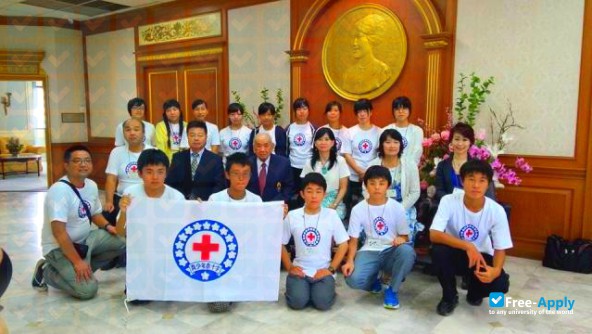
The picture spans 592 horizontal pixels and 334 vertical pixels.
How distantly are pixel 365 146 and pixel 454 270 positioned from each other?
1.38 m

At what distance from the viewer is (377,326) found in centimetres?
243

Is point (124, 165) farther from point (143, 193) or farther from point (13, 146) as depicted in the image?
point (13, 146)

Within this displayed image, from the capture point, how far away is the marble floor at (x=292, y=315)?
7.89ft

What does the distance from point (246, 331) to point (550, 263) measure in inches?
100

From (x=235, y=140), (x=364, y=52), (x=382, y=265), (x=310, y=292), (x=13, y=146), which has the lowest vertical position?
(x=310, y=292)

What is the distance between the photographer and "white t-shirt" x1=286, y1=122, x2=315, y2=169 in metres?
3.87

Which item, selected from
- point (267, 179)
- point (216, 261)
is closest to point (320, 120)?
point (267, 179)

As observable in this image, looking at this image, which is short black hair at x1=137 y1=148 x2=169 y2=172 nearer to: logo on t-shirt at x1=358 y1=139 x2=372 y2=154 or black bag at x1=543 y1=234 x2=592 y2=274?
logo on t-shirt at x1=358 y1=139 x2=372 y2=154

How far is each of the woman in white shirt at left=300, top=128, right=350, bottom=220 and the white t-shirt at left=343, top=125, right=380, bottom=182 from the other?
330 millimetres

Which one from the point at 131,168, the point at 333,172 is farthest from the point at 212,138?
the point at 333,172

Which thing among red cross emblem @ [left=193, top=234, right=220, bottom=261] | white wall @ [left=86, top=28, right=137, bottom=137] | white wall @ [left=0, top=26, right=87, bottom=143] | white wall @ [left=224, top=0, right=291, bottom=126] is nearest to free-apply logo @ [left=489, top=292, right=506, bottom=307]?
red cross emblem @ [left=193, top=234, right=220, bottom=261]

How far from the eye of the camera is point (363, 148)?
12.0ft

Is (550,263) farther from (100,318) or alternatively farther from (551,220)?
(100,318)

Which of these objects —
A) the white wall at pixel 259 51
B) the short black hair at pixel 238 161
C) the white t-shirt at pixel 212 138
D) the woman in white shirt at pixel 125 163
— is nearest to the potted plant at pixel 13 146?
the white wall at pixel 259 51
